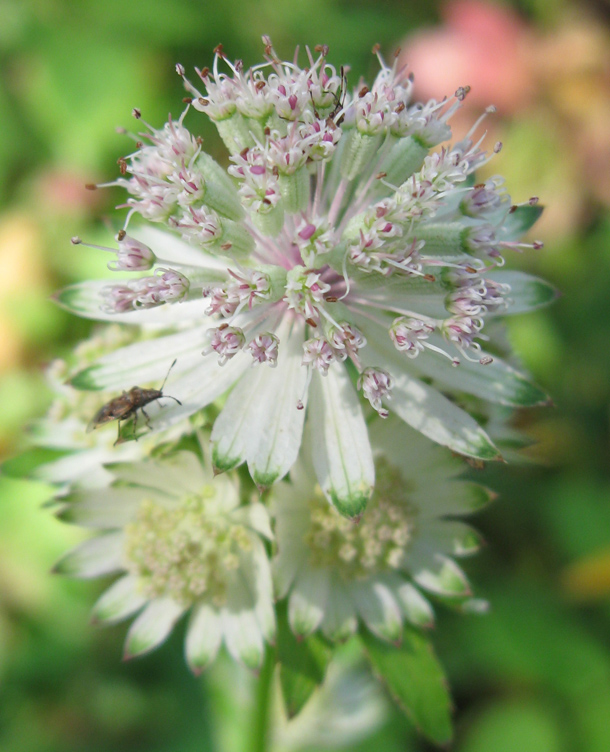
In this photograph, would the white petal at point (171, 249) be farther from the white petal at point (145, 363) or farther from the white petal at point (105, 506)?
the white petal at point (105, 506)

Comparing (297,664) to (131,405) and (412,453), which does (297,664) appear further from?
(131,405)

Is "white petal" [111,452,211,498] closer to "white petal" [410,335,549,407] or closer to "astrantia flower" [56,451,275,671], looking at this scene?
"astrantia flower" [56,451,275,671]

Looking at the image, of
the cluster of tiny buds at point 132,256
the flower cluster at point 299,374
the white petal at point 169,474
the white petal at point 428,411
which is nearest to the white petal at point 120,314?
the flower cluster at point 299,374

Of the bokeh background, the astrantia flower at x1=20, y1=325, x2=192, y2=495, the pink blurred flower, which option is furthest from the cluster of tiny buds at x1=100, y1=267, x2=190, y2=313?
the pink blurred flower

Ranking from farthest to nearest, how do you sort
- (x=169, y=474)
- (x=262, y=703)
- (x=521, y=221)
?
(x=262, y=703)
(x=521, y=221)
(x=169, y=474)

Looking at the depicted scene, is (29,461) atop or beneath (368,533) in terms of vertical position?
beneath

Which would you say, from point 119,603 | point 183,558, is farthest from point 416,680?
point 119,603
